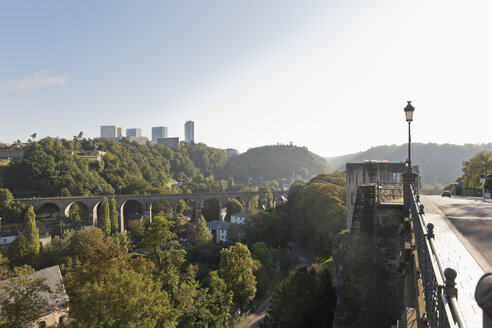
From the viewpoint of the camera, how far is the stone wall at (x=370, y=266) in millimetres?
8258

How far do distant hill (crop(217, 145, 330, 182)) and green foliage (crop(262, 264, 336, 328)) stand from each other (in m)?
131

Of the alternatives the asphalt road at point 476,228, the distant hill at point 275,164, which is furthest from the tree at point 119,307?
the distant hill at point 275,164

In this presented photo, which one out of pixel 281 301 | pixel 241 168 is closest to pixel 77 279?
pixel 281 301

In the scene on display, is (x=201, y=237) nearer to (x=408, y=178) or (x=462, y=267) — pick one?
(x=408, y=178)

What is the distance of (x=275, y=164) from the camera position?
170 m

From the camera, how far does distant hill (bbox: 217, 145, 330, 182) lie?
15925cm

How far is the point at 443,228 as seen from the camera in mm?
6047

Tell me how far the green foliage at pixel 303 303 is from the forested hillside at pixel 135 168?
57862 mm

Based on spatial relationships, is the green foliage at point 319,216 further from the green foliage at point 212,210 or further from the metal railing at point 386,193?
the green foliage at point 212,210

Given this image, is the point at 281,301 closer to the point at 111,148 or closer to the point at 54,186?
the point at 54,186

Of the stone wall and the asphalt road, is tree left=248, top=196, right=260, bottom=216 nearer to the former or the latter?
the stone wall

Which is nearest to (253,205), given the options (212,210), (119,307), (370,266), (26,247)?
(212,210)

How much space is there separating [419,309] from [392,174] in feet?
51.1

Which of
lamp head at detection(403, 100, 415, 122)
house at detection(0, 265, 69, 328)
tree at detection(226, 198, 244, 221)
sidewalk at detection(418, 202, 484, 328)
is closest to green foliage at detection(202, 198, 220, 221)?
tree at detection(226, 198, 244, 221)
